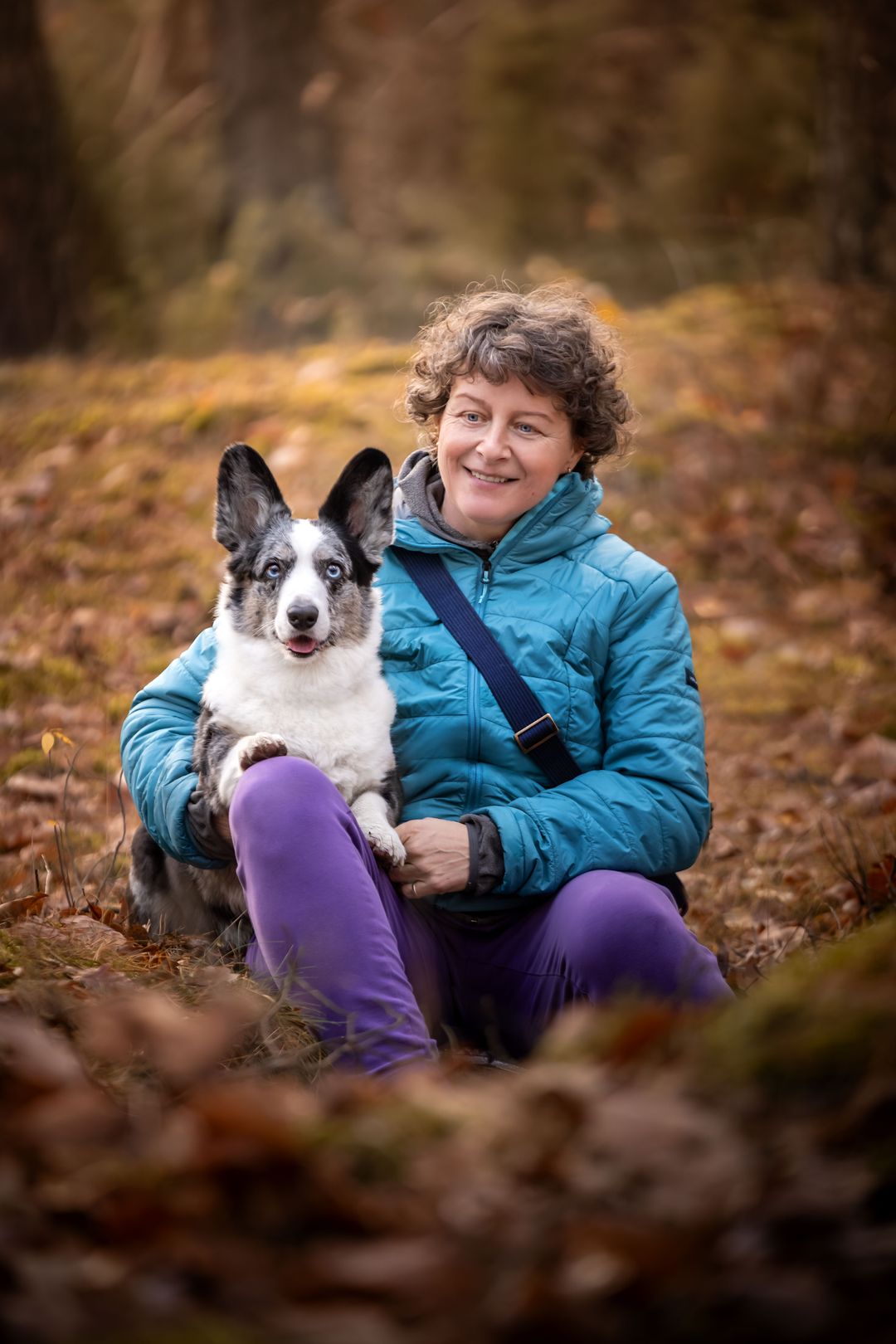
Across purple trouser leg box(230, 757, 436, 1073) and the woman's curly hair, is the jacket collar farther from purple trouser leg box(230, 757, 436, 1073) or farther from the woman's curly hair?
purple trouser leg box(230, 757, 436, 1073)

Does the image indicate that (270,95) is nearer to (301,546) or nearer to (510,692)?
(301,546)

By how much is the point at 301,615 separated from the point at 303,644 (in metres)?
0.09

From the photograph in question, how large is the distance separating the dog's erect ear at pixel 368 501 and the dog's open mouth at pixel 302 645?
1.03 feet

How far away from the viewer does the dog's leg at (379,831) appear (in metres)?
2.73

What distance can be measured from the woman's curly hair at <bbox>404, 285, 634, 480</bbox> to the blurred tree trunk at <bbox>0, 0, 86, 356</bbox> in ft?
22.3

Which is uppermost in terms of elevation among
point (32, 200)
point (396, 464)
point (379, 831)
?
point (32, 200)

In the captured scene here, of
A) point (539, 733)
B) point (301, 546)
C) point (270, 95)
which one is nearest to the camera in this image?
point (539, 733)

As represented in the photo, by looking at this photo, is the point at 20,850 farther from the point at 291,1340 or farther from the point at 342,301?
the point at 342,301

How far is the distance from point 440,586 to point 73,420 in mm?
4832

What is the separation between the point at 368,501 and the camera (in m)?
3.15

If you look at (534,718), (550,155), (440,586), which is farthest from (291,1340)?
(550,155)

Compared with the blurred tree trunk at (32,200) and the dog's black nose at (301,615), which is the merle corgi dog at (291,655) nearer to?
the dog's black nose at (301,615)

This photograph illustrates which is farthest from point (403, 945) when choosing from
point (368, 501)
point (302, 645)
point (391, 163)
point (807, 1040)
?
point (391, 163)

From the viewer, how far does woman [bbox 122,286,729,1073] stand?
2.46 meters
